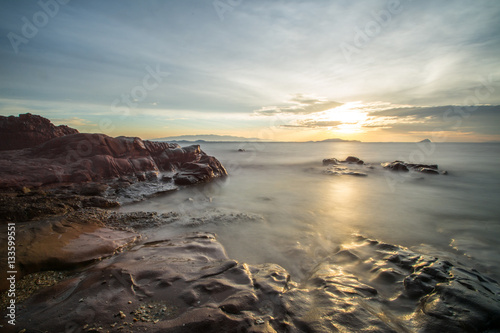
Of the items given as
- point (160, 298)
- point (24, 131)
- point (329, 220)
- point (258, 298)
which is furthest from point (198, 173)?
point (24, 131)

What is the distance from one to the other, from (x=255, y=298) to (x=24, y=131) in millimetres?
19133

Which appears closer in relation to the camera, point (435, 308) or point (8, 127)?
point (435, 308)

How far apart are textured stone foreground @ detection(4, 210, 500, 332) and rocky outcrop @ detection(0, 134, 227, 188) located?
7.80m

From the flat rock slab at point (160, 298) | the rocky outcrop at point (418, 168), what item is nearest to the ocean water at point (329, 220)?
the flat rock slab at point (160, 298)

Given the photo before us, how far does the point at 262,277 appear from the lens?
11.4 feet

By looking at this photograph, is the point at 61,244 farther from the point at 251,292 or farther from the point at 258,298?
the point at 258,298

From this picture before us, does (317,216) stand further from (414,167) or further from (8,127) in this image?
(8,127)

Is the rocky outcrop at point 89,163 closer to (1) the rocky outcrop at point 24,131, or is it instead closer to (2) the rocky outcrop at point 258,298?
(1) the rocky outcrop at point 24,131

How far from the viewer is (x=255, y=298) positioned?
2.82 metres

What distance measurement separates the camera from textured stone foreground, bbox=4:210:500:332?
2.39m

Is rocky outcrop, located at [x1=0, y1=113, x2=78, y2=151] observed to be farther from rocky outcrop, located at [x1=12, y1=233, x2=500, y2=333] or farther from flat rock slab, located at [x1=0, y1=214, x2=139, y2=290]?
rocky outcrop, located at [x1=12, y1=233, x2=500, y2=333]

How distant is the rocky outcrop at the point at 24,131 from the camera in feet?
42.7

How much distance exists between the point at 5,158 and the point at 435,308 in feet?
52.9

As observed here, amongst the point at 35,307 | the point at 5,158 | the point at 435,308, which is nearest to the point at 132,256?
the point at 35,307
